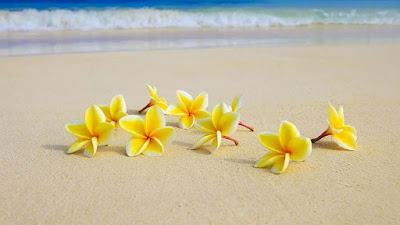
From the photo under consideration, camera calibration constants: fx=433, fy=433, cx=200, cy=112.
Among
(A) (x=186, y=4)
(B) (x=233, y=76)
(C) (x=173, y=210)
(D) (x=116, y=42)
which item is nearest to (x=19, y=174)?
(C) (x=173, y=210)

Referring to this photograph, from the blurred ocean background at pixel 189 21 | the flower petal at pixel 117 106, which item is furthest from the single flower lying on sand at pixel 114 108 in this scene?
the blurred ocean background at pixel 189 21

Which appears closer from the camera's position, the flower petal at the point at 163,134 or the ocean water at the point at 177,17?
the flower petal at the point at 163,134

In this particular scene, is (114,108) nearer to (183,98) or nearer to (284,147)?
(183,98)

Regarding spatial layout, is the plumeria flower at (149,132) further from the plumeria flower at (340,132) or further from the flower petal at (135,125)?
the plumeria flower at (340,132)

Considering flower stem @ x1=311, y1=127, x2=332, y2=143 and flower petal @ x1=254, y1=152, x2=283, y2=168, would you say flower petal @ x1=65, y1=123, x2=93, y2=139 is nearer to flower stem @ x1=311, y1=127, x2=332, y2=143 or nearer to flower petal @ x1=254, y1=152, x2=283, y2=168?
flower petal @ x1=254, y1=152, x2=283, y2=168

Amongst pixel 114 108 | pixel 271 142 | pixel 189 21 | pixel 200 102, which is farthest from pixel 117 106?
pixel 189 21

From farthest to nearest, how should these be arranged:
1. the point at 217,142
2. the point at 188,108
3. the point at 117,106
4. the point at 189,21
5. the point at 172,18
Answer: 1. the point at 172,18
2. the point at 189,21
3. the point at 188,108
4. the point at 117,106
5. the point at 217,142

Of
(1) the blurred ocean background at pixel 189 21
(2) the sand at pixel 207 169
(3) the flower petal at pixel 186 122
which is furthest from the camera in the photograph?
(1) the blurred ocean background at pixel 189 21
